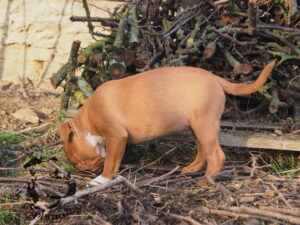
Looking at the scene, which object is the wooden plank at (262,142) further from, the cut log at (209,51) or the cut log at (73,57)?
the cut log at (73,57)

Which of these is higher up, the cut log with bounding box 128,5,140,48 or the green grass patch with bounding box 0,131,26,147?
the cut log with bounding box 128,5,140,48

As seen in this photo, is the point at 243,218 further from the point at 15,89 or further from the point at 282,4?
the point at 15,89

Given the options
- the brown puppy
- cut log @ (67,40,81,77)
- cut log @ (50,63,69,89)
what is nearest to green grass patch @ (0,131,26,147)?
cut log @ (50,63,69,89)

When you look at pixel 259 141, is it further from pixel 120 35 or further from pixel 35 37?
pixel 35 37

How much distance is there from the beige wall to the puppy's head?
3.92m

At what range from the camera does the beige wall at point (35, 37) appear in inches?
345

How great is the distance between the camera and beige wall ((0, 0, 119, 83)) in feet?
28.8

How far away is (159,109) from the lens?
483 cm

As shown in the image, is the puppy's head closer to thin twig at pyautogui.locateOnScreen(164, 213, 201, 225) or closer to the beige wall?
thin twig at pyautogui.locateOnScreen(164, 213, 201, 225)

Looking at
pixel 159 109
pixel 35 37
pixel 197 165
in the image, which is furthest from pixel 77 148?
pixel 35 37

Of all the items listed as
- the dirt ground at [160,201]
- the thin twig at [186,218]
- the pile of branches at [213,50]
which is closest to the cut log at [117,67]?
the pile of branches at [213,50]

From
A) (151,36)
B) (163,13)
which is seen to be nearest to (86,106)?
(151,36)

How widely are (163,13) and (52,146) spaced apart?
2.03m

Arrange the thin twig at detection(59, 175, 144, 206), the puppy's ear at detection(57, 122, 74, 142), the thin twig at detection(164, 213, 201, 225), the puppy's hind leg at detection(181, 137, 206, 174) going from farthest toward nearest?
the puppy's hind leg at detection(181, 137, 206, 174) < the puppy's ear at detection(57, 122, 74, 142) < the thin twig at detection(59, 175, 144, 206) < the thin twig at detection(164, 213, 201, 225)
